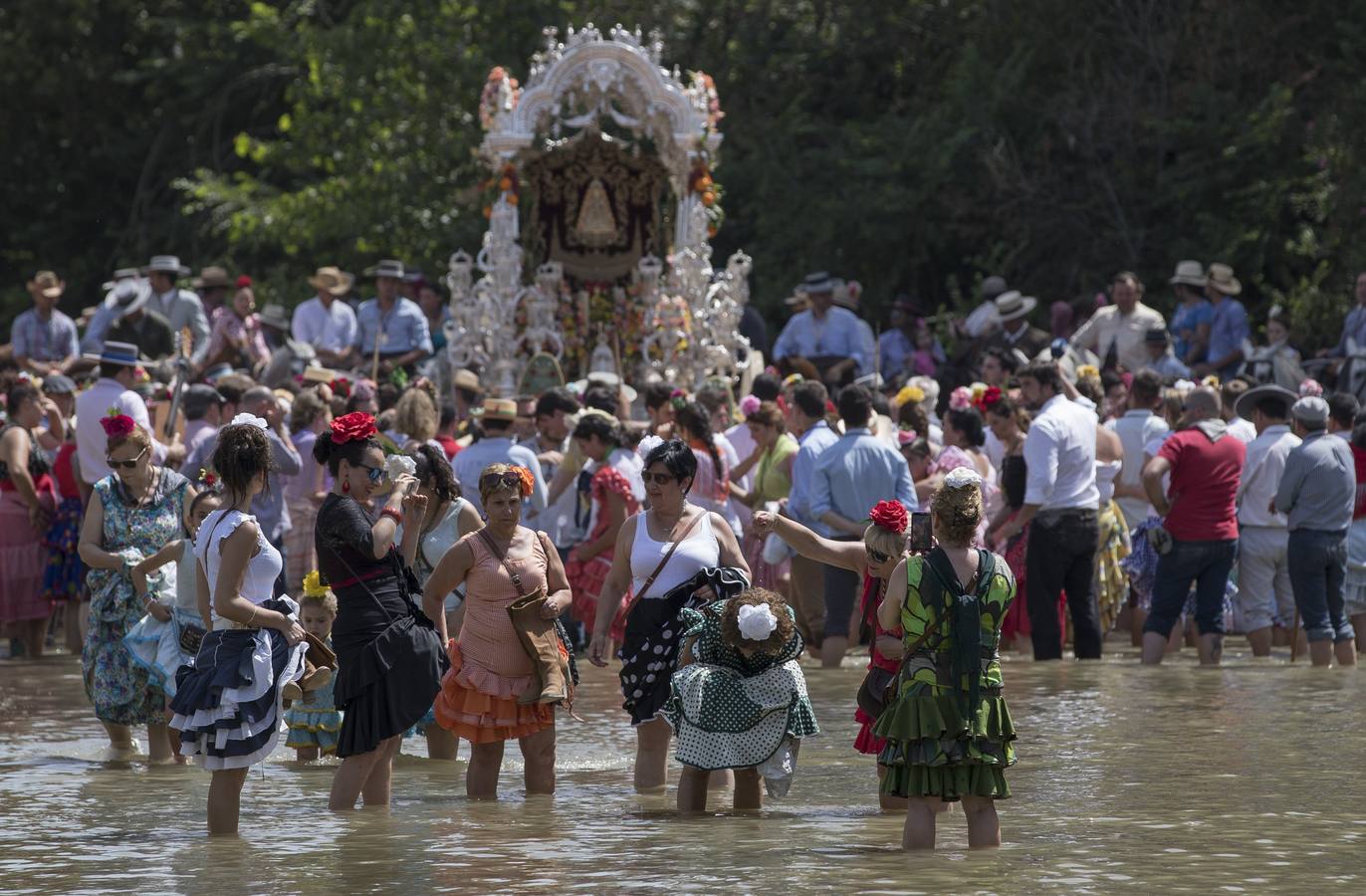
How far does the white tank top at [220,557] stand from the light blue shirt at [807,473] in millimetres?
5996

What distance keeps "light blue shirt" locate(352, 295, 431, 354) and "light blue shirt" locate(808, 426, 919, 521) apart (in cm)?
928

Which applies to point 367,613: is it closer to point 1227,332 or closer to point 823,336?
point 823,336

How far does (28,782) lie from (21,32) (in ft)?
86.8

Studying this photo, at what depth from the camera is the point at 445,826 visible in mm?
8867

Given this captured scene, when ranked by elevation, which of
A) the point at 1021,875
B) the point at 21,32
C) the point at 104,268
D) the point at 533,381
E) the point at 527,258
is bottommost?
the point at 1021,875

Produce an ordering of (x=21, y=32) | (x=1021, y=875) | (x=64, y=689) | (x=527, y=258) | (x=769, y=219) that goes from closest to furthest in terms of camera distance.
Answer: (x=1021, y=875) < (x=64, y=689) < (x=527, y=258) < (x=769, y=219) < (x=21, y=32)

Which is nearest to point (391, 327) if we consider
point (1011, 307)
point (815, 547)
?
point (1011, 307)

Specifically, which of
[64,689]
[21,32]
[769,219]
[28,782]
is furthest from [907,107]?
[28,782]

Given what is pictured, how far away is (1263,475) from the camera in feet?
48.1

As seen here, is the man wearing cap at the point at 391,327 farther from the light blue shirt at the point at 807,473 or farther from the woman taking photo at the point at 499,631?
the woman taking photo at the point at 499,631

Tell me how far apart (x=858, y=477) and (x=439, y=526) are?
391cm

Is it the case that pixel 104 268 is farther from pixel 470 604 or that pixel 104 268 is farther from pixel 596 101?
pixel 470 604

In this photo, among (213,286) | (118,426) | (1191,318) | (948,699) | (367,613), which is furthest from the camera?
(213,286)

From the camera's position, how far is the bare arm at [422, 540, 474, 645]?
9.22 metres
